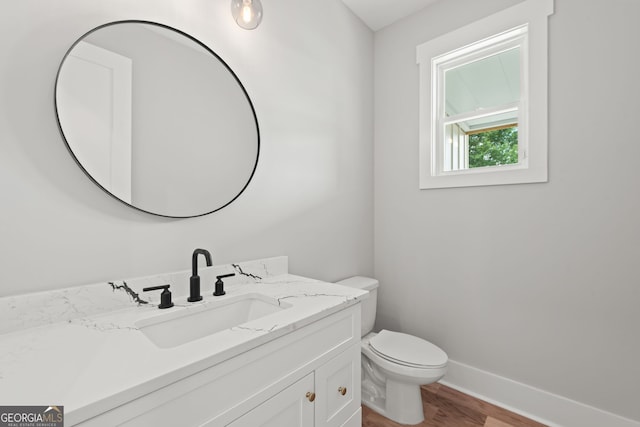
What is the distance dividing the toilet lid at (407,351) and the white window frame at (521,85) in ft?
3.47

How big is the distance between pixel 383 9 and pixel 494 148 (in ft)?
4.27

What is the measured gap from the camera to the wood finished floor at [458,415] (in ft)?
5.14

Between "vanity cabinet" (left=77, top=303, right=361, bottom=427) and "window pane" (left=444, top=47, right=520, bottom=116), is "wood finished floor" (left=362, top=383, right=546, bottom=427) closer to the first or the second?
"vanity cabinet" (left=77, top=303, right=361, bottom=427)

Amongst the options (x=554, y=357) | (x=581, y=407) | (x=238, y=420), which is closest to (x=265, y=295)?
(x=238, y=420)

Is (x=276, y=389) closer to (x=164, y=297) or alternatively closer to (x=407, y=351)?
(x=164, y=297)

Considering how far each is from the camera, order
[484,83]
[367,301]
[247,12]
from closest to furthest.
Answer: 1. [247,12]
2. [367,301]
3. [484,83]

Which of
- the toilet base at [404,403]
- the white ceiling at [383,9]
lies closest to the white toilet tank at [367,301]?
the toilet base at [404,403]

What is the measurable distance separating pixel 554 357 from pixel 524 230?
0.73 metres

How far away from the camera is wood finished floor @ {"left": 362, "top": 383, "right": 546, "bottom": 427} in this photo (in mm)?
1566

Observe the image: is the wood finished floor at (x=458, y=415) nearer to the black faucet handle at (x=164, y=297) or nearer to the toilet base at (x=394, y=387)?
the toilet base at (x=394, y=387)

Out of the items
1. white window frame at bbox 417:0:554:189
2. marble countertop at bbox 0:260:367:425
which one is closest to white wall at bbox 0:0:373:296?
marble countertop at bbox 0:260:367:425

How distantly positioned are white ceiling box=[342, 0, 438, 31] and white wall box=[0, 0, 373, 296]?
7 cm

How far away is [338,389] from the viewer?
1.08 m

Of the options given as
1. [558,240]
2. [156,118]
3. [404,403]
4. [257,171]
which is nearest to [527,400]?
[404,403]
